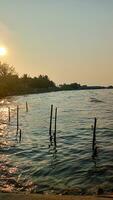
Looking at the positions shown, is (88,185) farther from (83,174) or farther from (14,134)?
(14,134)


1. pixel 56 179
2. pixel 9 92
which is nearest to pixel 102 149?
pixel 56 179

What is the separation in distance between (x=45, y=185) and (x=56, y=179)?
1888 millimetres

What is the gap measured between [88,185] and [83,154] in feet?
33.2

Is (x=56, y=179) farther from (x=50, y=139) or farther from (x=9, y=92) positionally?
(x=9, y=92)

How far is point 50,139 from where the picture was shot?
39.5 metres

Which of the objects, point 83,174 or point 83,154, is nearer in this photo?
point 83,174

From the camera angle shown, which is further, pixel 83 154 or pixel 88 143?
pixel 88 143

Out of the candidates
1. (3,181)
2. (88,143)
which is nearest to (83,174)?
(3,181)

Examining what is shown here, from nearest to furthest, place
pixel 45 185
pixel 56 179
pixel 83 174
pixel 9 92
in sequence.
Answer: pixel 45 185, pixel 56 179, pixel 83 174, pixel 9 92

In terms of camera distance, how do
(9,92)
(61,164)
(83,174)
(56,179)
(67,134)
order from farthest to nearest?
(9,92)
(67,134)
(61,164)
(83,174)
(56,179)

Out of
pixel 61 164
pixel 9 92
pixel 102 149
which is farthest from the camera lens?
pixel 9 92

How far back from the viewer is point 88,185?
21.8m

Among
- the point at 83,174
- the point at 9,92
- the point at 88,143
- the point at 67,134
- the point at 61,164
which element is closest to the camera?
the point at 83,174

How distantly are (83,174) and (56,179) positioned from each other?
2572 millimetres
